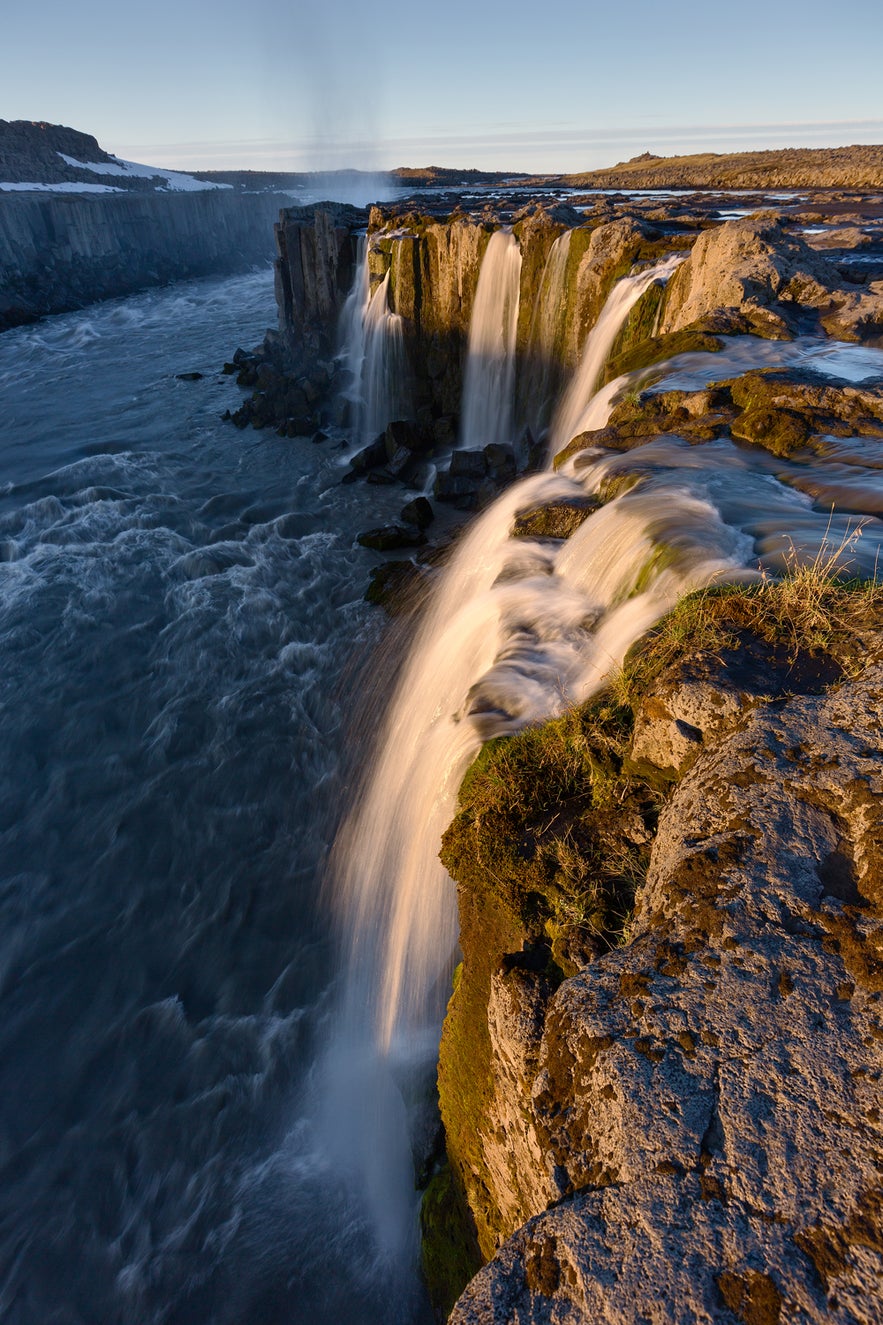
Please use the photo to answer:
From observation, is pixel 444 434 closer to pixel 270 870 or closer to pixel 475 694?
pixel 270 870

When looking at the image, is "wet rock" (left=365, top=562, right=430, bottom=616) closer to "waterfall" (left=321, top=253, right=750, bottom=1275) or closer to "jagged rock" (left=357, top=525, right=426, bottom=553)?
"jagged rock" (left=357, top=525, right=426, bottom=553)

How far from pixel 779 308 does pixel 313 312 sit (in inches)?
870

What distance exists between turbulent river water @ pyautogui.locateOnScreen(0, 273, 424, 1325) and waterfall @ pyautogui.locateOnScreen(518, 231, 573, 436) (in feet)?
15.7

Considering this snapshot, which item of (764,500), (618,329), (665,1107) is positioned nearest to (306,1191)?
(665,1107)

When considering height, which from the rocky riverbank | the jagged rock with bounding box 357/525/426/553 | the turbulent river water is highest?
the rocky riverbank

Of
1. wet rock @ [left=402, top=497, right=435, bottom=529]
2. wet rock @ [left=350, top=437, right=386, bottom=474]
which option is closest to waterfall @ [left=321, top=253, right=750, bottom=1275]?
wet rock @ [left=402, top=497, right=435, bottom=529]

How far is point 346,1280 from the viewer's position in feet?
16.7

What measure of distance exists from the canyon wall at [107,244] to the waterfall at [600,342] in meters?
45.6

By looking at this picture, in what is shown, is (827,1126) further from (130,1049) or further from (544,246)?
(544,246)

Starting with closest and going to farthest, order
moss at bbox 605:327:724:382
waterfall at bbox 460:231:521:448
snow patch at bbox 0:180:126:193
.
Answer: moss at bbox 605:327:724:382 → waterfall at bbox 460:231:521:448 → snow patch at bbox 0:180:126:193

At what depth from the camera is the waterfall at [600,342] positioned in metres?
14.0

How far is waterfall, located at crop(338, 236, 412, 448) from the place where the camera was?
23312 millimetres

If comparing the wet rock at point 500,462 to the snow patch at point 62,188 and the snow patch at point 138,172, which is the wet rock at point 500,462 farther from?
the snow patch at point 138,172

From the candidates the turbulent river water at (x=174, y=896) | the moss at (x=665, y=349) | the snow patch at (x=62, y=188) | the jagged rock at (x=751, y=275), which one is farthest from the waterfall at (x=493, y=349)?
the snow patch at (x=62, y=188)
